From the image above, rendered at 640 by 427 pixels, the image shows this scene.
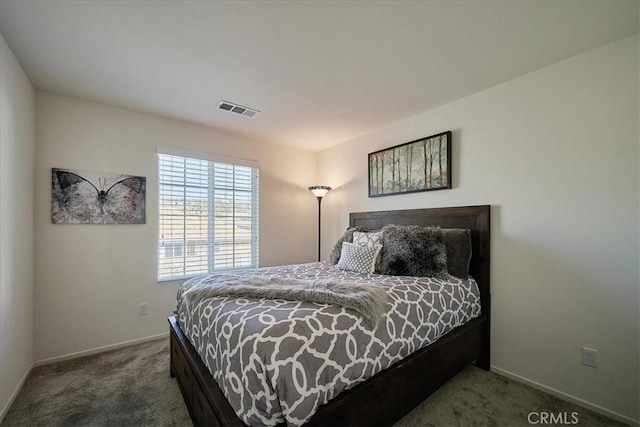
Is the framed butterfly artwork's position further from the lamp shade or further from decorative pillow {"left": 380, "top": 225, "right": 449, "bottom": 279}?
decorative pillow {"left": 380, "top": 225, "right": 449, "bottom": 279}

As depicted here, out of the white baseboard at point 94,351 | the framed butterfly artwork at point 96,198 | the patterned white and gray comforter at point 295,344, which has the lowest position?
the white baseboard at point 94,351

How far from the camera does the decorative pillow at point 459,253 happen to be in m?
2.28

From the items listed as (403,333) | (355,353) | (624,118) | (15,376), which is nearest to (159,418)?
(15,376)

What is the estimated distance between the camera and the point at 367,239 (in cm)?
271

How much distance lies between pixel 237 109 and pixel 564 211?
300 centimetres

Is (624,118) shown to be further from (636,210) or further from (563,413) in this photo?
(563,413)

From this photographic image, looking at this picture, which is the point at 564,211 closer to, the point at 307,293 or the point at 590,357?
the point at 590,357

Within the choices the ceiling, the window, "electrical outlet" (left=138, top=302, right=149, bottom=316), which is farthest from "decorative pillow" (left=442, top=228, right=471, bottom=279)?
"electrical outlet" (left=138, top=302, right=149, bottom=316)

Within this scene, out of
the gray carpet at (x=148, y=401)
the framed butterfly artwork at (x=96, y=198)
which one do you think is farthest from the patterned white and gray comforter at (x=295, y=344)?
the framed butterfly artwork at (x=96, y=198)

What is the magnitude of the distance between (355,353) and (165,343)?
2454mm

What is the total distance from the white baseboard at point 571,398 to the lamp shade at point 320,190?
2725 millimetres

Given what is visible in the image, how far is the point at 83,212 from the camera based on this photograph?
257 cm

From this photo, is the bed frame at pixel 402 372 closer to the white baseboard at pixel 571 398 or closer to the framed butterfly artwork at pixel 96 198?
the white baseboard at pixel 571 398

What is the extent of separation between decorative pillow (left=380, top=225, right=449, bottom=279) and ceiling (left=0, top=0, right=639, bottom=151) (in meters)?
1.31
